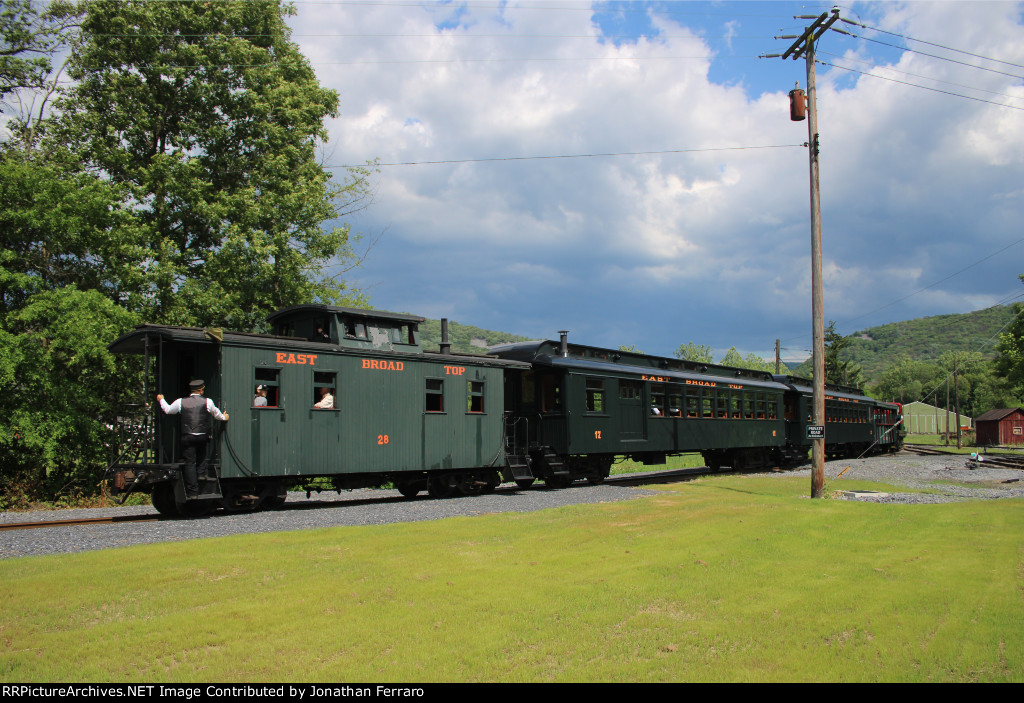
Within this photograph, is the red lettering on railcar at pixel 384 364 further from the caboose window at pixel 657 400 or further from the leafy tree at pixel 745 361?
the leafy tree at pixel 745 361

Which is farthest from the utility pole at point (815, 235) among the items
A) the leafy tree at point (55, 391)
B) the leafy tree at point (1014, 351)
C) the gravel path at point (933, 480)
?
the leafy tree at point (1014, 351)

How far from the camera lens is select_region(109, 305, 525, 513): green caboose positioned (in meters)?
12.8

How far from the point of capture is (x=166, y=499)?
42.8 feet

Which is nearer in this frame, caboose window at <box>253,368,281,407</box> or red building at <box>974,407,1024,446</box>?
caboose window at <box>253,368,281,407</box>

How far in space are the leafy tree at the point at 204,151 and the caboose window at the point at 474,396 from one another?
10875mm

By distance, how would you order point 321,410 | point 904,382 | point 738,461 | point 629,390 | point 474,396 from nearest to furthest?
1. point 321,410
2. point 474,396
3. point 629,390
4. point 738,461
5. point 904,382

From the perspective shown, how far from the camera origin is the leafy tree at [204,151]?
24.2m

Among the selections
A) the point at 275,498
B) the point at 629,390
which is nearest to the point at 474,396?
the point at 275,498

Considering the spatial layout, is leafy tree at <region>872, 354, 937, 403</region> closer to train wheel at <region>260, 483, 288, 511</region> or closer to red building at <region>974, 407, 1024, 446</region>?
red building at <region>974, 407, 1024, 446</region>

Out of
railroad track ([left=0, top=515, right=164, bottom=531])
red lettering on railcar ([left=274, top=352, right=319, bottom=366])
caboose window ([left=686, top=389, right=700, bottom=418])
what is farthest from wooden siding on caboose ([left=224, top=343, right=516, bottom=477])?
caboose window ([left=686, top=389, right=700, bottom=418])

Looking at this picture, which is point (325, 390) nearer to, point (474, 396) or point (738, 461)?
point (474, 396)

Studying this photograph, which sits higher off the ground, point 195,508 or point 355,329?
point 355,329

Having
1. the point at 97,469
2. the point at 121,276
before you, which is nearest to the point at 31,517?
the point at 97,469

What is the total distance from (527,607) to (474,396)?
426 inches
